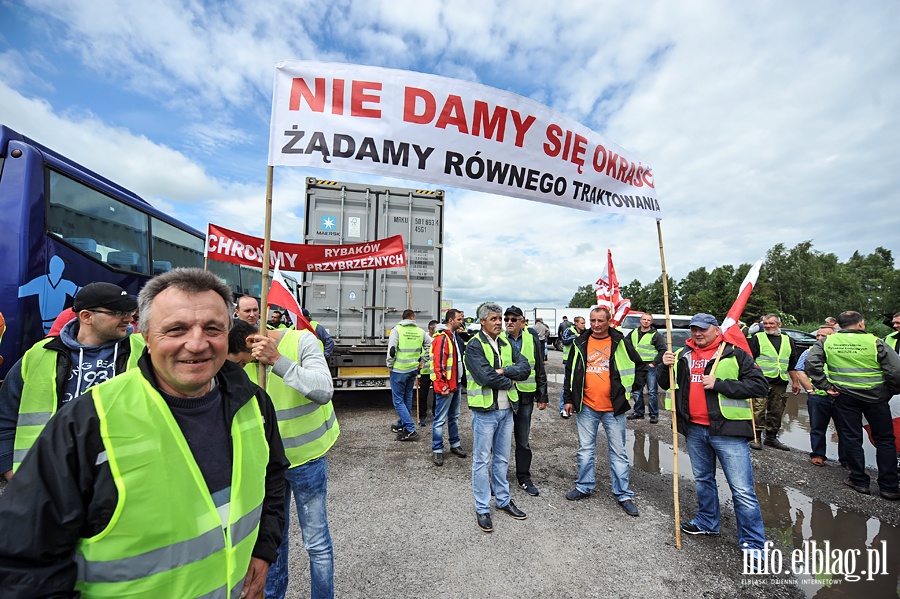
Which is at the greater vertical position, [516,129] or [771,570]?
[516,129]

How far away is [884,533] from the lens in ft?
11.8

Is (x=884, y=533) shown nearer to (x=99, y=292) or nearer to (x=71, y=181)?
(x=99, y=292)

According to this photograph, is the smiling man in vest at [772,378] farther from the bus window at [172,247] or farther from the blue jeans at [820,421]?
Result: the bus window at [172,247]

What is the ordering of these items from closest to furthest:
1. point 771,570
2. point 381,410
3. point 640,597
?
point 640,597, point 771,570, point 381,410

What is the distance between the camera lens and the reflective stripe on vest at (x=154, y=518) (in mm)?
1065

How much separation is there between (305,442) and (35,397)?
155cm

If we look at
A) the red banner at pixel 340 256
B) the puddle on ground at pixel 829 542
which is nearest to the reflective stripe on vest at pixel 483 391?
the puddle on ground at pixel 829 542

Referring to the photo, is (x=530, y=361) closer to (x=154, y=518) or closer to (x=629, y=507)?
(x=629, y=507)

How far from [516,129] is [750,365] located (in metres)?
2.77

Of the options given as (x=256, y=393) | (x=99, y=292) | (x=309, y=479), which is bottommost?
(x=309, y=479)

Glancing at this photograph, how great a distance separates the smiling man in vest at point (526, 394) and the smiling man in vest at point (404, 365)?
6.16ft

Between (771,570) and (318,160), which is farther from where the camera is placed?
(771,570)

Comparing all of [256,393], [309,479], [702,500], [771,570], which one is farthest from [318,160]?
[771,570]

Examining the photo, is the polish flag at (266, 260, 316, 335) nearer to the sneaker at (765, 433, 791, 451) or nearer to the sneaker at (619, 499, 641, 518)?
the sneaker at (619, 499, 641, 518)
